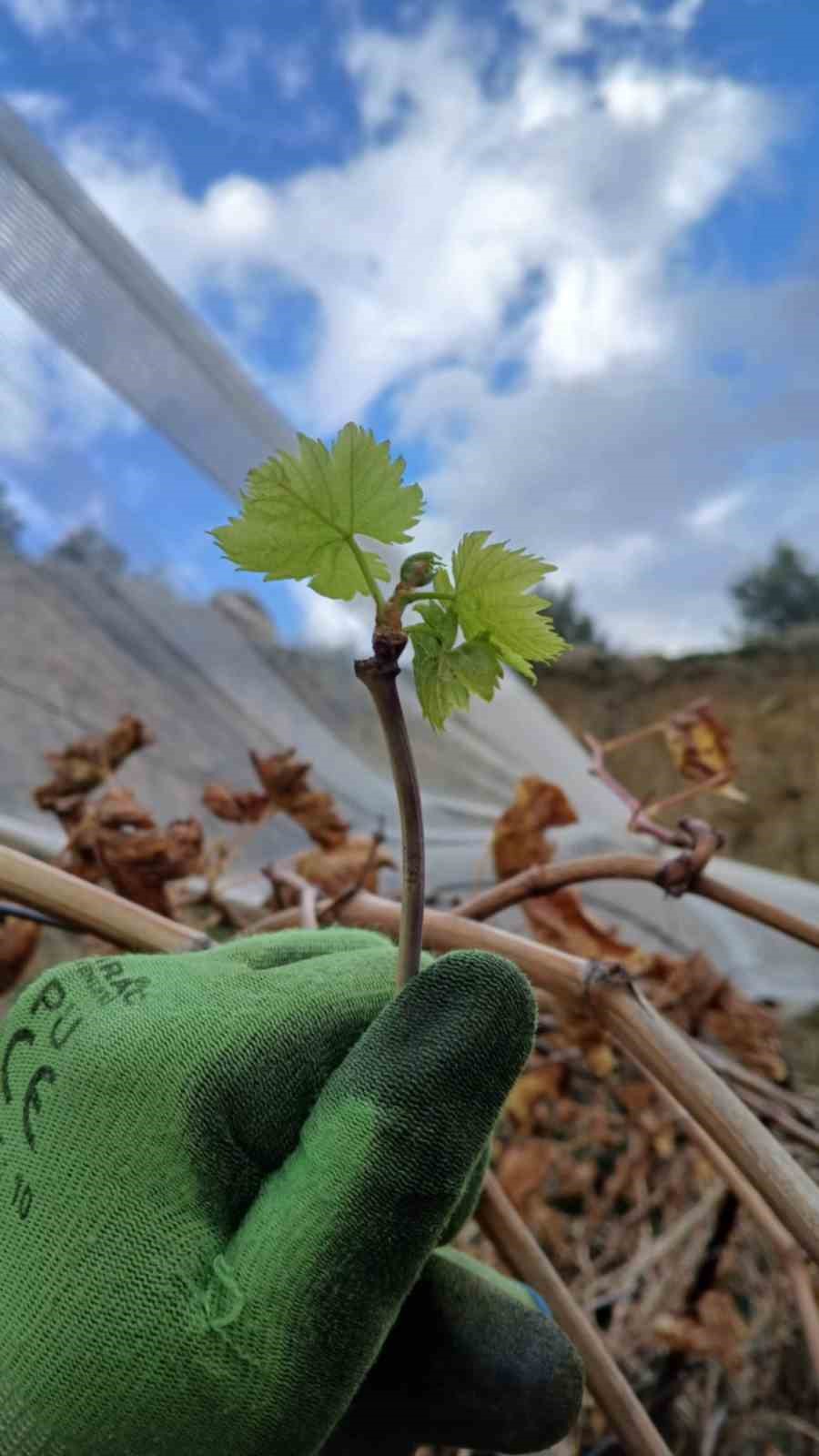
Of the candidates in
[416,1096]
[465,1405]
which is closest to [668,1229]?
[465,1405]

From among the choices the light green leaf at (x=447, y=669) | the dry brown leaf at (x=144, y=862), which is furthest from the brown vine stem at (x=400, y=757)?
the dry brown leaf at (x=144, y=862)

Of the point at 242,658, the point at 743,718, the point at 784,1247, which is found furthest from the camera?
the point at 743,718

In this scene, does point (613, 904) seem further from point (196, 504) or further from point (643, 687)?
point (643, 687)

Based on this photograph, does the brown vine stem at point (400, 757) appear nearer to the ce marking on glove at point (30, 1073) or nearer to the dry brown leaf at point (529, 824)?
the ce marking on glove at point (30, 1073)

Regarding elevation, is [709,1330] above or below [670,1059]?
below

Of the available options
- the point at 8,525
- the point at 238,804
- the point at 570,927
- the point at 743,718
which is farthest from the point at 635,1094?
the point at 743,718

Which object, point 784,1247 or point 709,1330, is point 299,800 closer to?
point 784,1247
